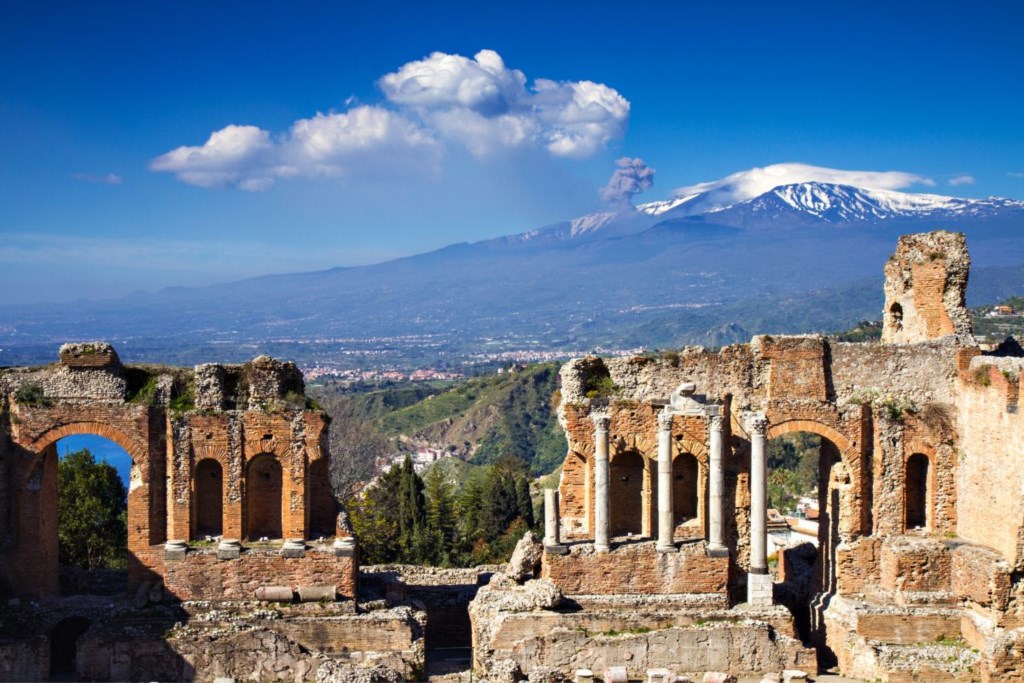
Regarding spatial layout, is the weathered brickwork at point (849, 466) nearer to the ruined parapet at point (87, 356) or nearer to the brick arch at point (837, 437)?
the brick arch at point (837, 437)

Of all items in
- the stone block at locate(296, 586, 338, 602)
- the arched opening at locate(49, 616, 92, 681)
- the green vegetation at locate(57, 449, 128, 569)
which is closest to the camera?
the stone block at locate(296, 586, 338, 602)

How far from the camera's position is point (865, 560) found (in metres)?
22.2

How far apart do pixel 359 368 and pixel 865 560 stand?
173 meters

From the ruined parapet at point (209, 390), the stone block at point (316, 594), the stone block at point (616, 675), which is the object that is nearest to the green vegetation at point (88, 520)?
the ruined parapet at point (209, 390)

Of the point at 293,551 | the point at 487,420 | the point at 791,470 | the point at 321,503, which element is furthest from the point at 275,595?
the point at 487,420

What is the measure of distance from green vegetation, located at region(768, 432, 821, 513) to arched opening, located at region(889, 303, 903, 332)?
77.8 feet

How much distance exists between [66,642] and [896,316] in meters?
19.5

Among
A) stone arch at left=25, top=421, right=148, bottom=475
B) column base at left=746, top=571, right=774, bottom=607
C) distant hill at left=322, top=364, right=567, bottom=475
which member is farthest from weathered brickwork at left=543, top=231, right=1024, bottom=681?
distant hill at left=322, top=364, right=567, bottom=475

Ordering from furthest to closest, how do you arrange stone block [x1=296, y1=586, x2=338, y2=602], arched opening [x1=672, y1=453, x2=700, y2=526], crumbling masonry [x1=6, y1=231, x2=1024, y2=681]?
arched opening [x1=672, y1=453, x2=700, y2=526] < stone block [x1=296, y1=586, x2=338, y2=602] < crumbling masonry [x1=6, y1=231, x2=1024, y2=681]

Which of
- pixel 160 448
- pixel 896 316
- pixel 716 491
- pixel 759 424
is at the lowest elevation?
pixel 716 491

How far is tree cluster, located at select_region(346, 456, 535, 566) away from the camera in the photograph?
33.7 meters

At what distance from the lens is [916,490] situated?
909 inches

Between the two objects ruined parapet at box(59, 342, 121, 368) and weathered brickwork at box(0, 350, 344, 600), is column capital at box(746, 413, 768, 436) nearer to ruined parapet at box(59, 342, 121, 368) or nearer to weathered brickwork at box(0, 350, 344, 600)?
weathered brickwork at box(0, 350, 344, 600)

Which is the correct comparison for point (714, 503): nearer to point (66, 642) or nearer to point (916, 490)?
point (916, 490)
